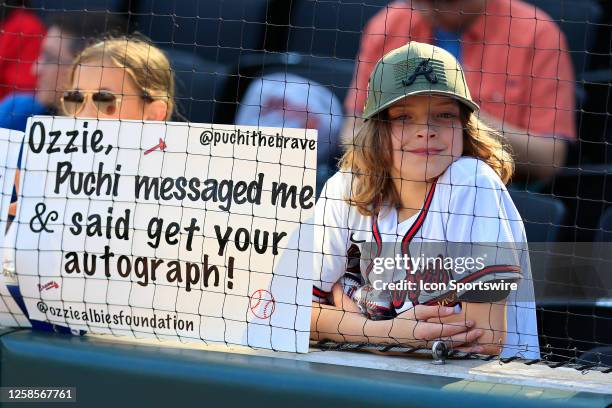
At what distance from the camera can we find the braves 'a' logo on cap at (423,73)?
2.72 m

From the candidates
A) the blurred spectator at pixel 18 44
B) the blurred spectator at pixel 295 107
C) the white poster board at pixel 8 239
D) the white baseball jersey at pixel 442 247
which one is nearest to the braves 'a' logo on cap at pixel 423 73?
the white baseball jersey at pixel 442 247

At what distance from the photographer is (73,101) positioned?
330 cm

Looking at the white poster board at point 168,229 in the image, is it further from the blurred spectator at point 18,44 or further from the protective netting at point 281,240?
the blurred spectator at point 18,44

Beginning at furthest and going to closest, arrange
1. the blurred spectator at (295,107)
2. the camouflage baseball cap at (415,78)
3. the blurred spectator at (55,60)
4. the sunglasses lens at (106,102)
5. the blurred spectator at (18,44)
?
the blurred spectator at (18,44) → the blurred spectator at (295,107) → the blurred spectator at (55,60) → the sunglasses lens at (106,102) → the camouflage baseball cap at (415,78)

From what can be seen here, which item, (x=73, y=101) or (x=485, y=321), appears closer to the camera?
(x=485, y=321)

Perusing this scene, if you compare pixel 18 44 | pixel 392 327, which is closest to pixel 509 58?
pixel 392 327

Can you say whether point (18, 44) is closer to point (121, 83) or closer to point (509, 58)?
point (121, 83)

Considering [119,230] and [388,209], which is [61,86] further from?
[388,209]

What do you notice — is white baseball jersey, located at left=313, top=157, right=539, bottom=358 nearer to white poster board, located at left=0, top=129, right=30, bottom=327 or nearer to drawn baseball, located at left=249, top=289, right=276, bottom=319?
drawn baseball, located at left=249, top=289, right=276, bottom=319

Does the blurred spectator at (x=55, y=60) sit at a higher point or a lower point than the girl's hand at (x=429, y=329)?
higher

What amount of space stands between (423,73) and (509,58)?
1.42m

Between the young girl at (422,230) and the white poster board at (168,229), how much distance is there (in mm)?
207

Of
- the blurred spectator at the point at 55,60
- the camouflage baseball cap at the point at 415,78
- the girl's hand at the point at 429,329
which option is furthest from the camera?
the blurred spectator at the point at 55,60

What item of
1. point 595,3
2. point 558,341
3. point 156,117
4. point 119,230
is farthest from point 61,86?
point 595,3
